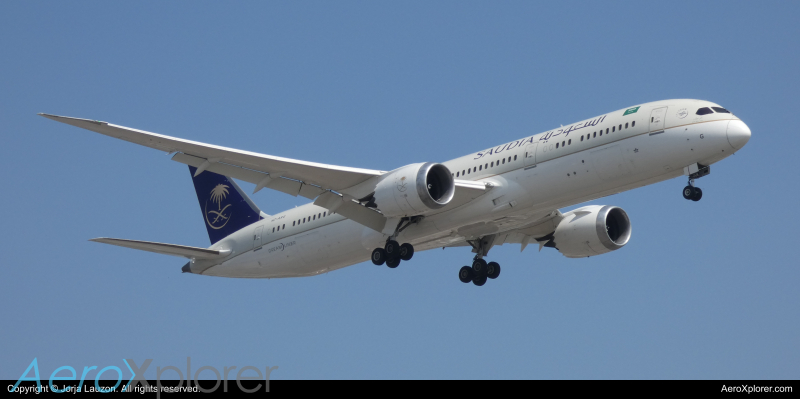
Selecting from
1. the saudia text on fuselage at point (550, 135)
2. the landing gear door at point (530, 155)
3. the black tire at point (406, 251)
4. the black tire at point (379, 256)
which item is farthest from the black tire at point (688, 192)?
the black tire at point (379, 256)

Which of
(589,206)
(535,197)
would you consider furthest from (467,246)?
(535,197)

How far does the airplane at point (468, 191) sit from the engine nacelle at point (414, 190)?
4 centimetres

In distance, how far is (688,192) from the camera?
28.0 metres

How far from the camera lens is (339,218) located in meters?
34.2

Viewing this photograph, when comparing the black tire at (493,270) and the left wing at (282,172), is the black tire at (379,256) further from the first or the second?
the black tire at (493,270)

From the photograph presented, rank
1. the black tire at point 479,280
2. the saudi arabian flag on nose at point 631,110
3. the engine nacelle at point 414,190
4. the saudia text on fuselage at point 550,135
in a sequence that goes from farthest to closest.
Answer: the black tire at point 479,280
the engine nacelle at point 414,190
the saudia text on fuselage at point 550,135
the saudi arabian flag on nose at point 631,110

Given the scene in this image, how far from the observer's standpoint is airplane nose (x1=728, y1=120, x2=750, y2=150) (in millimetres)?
26922

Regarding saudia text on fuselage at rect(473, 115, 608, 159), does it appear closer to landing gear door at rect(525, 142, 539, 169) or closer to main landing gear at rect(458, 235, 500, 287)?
landing gear door at rect(525, 142, 539, 169)

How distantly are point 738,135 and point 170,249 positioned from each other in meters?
21.0

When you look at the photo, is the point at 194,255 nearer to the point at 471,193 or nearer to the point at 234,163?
the point at 234,163

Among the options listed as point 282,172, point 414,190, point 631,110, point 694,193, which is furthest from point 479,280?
point 694,193

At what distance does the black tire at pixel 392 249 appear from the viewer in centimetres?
3212

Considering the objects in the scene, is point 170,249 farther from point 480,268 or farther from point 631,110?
point 631,110

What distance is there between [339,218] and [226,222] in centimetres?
704
